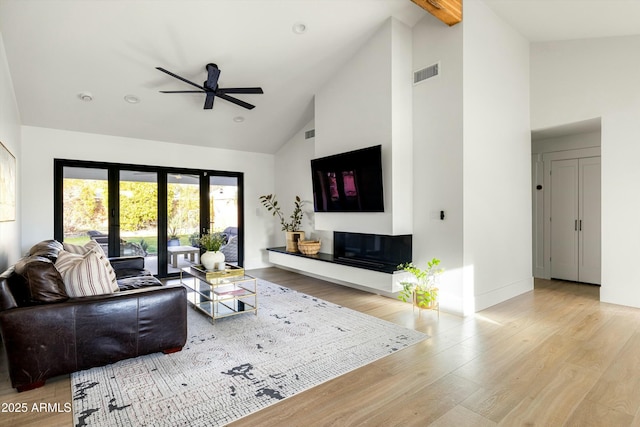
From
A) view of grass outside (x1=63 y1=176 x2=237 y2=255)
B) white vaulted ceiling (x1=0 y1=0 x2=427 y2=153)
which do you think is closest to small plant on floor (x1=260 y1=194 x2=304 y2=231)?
view of grass outside (x1=63 y1=176 x2=237 y2=255)

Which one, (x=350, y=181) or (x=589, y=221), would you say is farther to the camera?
(x=589, y=221)

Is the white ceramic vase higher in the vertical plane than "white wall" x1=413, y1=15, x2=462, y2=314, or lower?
lower

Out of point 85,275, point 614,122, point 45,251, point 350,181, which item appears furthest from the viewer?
point 350,181

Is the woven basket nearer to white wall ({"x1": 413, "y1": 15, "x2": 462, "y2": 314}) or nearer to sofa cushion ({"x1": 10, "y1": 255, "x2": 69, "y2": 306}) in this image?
white wall ({"x1": 413, "y1": 15, "x2": 462, "y2": 314})

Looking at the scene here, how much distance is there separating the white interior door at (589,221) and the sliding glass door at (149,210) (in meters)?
6.22

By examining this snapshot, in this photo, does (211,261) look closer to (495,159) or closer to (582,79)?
(495,159)

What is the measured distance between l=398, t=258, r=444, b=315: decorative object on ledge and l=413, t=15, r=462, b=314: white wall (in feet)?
0.42

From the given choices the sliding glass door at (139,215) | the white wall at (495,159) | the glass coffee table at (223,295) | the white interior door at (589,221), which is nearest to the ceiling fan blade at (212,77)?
the glass coffee table at (223,295)

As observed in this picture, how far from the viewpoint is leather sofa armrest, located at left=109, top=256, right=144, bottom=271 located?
4.67 m

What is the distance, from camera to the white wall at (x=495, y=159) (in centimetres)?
411

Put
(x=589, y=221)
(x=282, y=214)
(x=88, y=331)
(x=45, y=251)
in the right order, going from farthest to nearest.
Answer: (x=282, y=214) < (x=589, y=221) < (x=45, y=251) < (x=88, y=331)

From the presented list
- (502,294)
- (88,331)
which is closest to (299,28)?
(88,331)

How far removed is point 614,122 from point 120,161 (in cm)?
746

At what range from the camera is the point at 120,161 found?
19.4 feet
